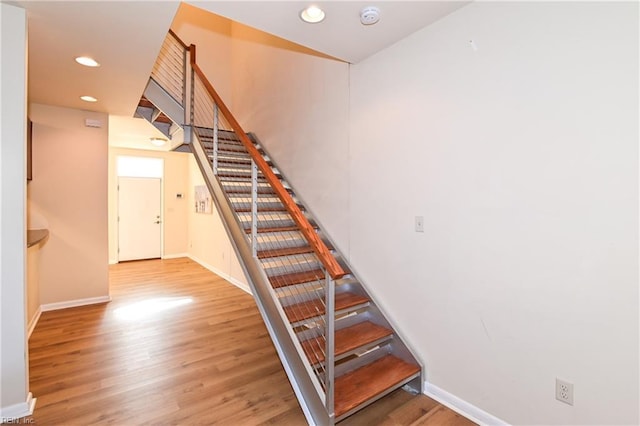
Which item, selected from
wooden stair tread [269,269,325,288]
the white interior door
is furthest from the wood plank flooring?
the white interior door

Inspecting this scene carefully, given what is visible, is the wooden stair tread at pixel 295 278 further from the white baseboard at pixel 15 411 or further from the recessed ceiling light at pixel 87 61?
the recessed ceiling light at pixel 87 61

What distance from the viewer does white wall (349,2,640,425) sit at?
1446mm

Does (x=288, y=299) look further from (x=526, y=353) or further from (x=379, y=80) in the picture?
(x=379, y=80)

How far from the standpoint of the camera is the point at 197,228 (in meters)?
6.96

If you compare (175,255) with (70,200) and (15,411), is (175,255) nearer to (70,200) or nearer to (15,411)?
→ (70,200)

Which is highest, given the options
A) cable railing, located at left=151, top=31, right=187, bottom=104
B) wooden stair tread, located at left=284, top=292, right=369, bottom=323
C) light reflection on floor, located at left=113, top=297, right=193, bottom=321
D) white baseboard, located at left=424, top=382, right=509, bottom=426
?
cable railing, located at left=151, top=31, right=187, bottom=104

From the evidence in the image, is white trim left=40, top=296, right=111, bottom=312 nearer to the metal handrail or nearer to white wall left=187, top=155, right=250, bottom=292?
white wall left=187, top=155, right=250, bottom=292

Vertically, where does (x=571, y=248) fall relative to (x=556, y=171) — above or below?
below

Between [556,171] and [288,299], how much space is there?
1.98 meters

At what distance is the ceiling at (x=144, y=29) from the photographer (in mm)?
1859

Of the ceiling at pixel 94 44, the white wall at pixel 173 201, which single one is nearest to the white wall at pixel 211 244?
the white wall at pixel 173 201

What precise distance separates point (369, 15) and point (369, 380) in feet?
7.99

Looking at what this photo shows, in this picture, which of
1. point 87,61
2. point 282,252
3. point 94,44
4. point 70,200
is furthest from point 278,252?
point 70,200

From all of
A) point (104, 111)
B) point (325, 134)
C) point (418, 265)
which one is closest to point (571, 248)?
point (418, 265)
